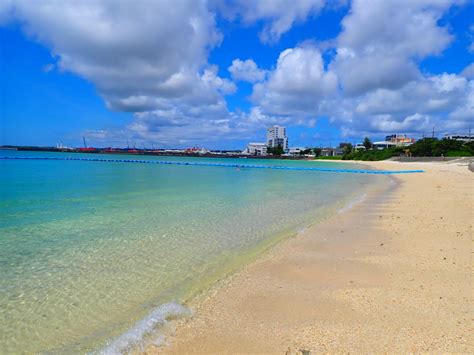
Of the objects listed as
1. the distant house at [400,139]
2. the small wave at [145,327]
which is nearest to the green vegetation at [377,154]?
the distant house at [400,139]

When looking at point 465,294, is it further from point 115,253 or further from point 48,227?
point 48,227

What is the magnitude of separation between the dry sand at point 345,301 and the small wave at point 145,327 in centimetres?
26

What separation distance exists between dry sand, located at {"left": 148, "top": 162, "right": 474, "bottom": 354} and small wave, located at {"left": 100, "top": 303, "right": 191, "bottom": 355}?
0.26 metres

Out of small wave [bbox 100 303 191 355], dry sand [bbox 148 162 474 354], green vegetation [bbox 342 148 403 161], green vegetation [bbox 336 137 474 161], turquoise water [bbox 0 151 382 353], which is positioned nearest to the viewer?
dry sand [bbox 148 162 474 354]

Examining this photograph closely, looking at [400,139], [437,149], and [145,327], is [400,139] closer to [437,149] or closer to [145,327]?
[437,149]

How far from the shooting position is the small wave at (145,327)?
11.6ft

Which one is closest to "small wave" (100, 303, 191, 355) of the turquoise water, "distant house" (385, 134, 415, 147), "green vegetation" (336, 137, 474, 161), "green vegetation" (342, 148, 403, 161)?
the turquoise water

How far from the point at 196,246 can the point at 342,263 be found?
3.38 metres

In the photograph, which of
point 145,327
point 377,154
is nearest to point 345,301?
point 145,327

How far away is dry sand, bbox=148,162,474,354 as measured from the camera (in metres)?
3.41

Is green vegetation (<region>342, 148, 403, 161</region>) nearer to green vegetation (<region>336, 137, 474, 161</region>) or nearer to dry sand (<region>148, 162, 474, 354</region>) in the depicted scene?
green vegetation (<region>336, 137, 474, 161</region>)

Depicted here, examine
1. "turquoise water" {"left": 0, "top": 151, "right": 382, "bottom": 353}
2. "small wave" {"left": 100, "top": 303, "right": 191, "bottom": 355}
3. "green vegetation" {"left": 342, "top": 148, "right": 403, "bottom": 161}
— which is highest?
"small wave" {"left": 100, "top": 303, "right": 191, "bottom": 355}

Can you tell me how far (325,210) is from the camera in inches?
500

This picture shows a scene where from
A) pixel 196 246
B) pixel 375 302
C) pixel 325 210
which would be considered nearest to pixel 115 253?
pixel 196 246
